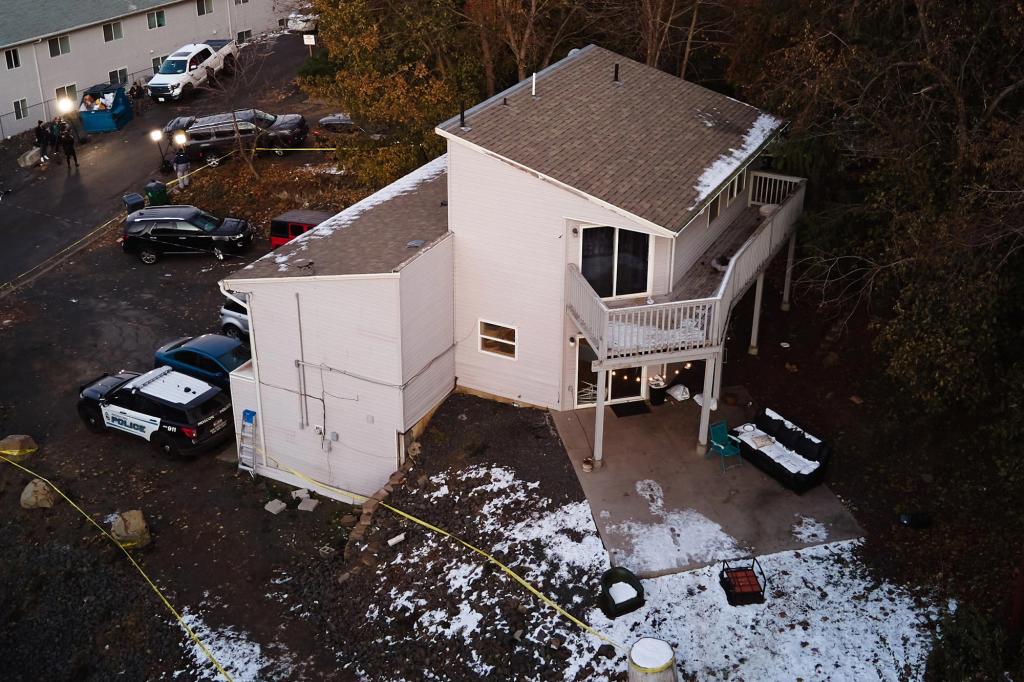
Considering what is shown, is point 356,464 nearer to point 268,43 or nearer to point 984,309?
point 984,309

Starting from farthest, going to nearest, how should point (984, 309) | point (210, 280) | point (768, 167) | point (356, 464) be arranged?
point (210, 280), point (768, 167), point (356, 464), point (984, 309)

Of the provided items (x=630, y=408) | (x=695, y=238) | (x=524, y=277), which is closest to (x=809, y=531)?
(x=630, y=408)

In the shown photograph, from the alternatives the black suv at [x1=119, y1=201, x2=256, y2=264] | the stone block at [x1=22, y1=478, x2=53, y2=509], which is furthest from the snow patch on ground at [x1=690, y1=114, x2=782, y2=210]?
the black suv at [x1=119, y1=201, x2=256, y2=264]

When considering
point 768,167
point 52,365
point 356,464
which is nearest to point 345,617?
point 356,464

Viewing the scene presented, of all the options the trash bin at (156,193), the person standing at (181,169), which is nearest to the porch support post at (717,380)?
the trash bin at (156,193)

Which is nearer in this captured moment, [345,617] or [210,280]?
[345,617]

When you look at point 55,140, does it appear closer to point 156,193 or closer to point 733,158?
point 156,193
